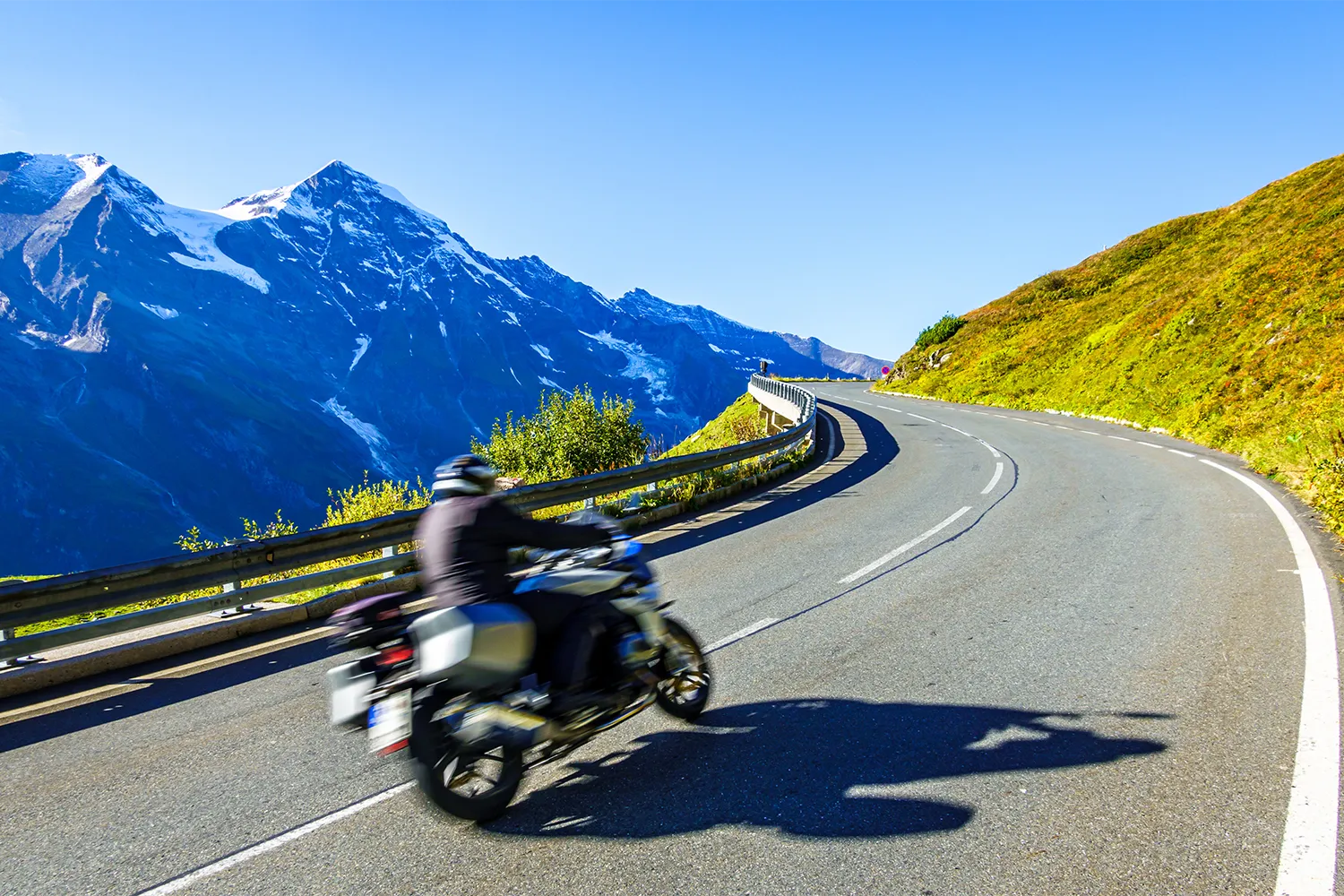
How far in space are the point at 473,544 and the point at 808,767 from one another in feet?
6.73

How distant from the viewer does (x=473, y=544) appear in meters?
3.81

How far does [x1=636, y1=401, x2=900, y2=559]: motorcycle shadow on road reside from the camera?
10609mm

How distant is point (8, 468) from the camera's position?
195750 millimetres

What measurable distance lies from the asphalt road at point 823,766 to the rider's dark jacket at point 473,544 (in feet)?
3.53

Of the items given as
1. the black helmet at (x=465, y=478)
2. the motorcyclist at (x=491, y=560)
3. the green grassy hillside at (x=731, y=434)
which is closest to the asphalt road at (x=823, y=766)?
the motorcyclist at (x=491, y=560)

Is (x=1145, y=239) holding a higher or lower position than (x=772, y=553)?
higher

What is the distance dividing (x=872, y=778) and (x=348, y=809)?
102 inches

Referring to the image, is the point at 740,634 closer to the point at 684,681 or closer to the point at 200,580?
the point at 684,681

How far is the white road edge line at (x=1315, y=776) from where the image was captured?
2.95 metres

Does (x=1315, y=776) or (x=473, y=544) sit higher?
(x=473, y=544)

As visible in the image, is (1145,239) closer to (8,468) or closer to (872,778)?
(872,778)

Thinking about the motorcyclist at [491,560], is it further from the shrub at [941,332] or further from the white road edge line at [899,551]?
the shrub at [941,332]

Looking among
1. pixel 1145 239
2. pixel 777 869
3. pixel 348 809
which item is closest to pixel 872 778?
pixel 777 869

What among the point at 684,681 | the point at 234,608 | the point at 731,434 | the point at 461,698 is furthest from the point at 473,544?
the point at 731,434
